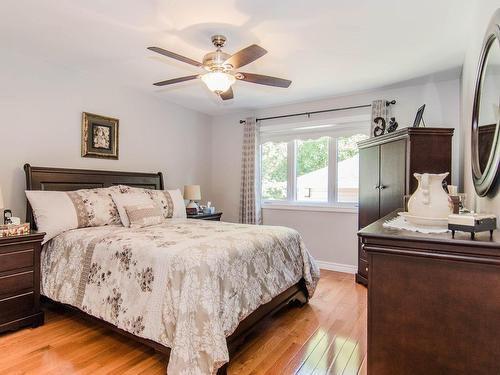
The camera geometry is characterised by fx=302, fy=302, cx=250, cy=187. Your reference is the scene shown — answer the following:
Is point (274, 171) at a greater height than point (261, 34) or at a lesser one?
lesser

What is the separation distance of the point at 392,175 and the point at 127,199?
9.01ft

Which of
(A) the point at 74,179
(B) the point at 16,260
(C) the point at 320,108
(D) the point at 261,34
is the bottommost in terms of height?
(B) the point at 16,260

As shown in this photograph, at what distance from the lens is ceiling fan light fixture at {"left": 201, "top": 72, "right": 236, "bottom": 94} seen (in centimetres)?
236

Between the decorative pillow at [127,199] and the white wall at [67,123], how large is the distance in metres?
0.63

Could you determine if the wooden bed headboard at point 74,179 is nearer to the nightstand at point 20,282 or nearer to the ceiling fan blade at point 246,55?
the nightstand at point 20,282

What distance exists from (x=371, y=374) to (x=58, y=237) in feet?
8.66

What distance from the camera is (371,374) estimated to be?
39.0 inches

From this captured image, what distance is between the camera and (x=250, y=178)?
185 inches

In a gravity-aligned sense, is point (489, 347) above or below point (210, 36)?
below

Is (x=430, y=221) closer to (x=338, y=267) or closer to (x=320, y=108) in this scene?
(x=338, y=267)

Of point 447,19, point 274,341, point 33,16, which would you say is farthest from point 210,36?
point 274,341

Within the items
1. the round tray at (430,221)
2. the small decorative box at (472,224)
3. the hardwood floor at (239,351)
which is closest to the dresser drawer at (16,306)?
the hardwood floor at (239,351)

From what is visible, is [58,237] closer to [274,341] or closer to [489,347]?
[274,341]

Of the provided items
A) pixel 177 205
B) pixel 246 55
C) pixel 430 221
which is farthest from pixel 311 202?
pixel 430 221
